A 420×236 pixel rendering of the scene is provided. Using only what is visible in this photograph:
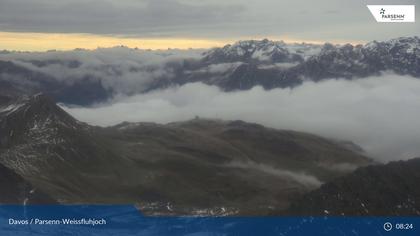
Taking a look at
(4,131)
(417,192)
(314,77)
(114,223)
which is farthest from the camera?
(314,77)

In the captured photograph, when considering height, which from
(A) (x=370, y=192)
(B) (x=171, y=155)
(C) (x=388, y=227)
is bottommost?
(B) (x=171, y=155)

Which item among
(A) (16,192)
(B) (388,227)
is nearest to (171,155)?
(A) (16,192)

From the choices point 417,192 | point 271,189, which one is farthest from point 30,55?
point 271,189

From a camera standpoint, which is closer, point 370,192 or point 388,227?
point 388,227

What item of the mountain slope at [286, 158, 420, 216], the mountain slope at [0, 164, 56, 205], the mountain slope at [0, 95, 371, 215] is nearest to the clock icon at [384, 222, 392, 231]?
the mountain slope at [286, 158, 420, 216]

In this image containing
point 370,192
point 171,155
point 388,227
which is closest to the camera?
point 388,227

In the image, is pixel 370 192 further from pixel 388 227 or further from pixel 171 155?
pixel 171 155

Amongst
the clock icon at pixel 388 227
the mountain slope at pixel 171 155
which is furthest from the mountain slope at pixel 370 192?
the mountain slope at pixel 171 155

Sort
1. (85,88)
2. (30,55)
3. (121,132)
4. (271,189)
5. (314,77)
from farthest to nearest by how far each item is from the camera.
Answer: (314,77) → (121,132) → (271,189) → (85,88) → (30,55)

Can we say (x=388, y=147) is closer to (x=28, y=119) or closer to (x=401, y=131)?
(x=401, y=131)
